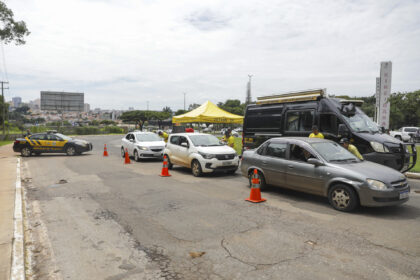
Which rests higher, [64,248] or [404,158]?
[404,158]

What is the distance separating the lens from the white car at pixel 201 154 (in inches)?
421

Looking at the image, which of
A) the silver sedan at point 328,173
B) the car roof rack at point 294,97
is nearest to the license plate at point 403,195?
the silver sedan at point 328,173

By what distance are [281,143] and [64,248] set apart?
534 centimetres

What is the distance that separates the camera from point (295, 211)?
6367 mm

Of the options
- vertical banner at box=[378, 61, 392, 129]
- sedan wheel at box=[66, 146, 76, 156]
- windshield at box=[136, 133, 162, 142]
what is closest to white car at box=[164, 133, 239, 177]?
windshield at box=[136, 133, 162, 142]

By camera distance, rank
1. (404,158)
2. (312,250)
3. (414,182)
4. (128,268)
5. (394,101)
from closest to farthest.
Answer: (128,268)
(312,250)
(404,158)
(414,182)
(394,101)

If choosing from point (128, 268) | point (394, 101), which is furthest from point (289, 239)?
point (394, 101)

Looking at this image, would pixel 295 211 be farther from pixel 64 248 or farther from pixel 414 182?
pixel 414 182

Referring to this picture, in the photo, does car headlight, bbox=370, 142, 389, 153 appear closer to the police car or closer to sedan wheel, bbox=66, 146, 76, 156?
the police car

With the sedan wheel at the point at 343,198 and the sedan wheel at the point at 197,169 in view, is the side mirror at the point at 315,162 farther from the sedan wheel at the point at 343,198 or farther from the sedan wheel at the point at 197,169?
the sedan wheel at the point at 197,169

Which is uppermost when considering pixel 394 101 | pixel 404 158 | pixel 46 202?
pixel 394 101

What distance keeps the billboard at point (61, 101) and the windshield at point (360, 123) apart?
55635mm

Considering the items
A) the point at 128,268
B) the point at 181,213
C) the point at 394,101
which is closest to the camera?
the point at 128,268

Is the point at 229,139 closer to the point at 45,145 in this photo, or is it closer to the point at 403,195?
the point at 403,195
